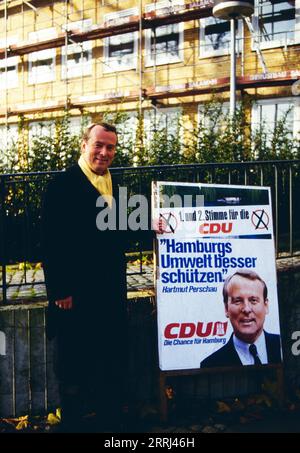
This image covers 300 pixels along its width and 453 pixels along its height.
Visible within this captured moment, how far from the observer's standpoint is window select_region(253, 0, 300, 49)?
17234 millimetres

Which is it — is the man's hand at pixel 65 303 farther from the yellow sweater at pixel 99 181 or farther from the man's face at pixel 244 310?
the man's face at pixel 244 310

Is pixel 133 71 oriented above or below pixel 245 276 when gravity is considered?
above

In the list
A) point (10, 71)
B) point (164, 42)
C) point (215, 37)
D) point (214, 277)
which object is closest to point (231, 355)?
point (214, 277)

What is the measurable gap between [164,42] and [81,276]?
17921mm

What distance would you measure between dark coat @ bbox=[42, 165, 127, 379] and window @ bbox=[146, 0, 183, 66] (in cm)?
1689

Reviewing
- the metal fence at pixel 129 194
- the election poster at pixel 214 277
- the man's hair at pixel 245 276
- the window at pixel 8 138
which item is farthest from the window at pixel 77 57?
the man's hair at pixel 245 276

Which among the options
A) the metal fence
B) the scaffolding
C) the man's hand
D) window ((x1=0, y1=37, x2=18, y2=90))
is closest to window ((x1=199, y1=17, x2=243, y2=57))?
the scaffolding

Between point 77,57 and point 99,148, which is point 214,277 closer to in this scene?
point 99,148

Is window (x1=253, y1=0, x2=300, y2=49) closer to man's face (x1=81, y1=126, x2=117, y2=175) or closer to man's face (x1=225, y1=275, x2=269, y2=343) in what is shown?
man's face (x1=225, y1=275, x2=269, y2=343)

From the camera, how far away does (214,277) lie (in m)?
4.36

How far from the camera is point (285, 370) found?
4.89 meters

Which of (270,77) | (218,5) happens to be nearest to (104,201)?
(218,5)

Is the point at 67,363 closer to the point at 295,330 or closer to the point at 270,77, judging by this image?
the point at 295,330
